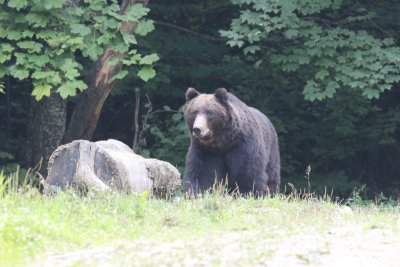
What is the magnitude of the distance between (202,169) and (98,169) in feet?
5.89

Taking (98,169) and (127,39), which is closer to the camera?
(98,169)

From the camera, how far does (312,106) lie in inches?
725

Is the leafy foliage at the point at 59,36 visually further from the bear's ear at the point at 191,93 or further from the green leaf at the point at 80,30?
the bear's ear at the point at 191,93

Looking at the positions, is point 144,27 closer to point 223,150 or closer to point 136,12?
point 136,12

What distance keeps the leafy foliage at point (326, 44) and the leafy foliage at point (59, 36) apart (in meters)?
2.50

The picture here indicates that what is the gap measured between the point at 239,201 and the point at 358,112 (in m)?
8.50

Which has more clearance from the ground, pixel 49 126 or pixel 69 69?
pixel 69 69

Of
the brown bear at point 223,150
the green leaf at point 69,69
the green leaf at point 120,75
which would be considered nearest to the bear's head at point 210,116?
the brown bear at point 223,150

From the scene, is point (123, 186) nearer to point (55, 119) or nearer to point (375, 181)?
point (55, 119)

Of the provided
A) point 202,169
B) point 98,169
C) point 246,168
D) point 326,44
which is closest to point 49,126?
point 202,169

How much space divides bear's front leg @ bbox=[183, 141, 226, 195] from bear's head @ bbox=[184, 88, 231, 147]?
0.20 metres

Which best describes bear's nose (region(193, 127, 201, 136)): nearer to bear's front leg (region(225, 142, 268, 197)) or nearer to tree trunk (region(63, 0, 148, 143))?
bear's front leg (region(225, 142, 268, 197))

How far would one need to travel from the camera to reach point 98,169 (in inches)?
388

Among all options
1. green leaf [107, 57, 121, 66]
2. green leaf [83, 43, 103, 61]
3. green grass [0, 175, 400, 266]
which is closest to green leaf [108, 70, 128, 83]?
green leaf [107, 57, 121, 66]
